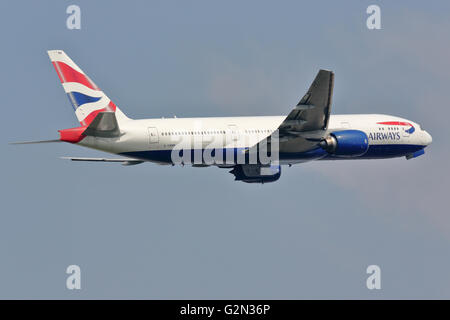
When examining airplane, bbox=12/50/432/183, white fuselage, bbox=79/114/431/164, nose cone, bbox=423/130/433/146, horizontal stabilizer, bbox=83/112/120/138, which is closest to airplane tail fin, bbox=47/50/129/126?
airplane, bbox=12/50/432/183

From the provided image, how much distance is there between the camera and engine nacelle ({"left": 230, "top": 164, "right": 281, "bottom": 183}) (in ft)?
240

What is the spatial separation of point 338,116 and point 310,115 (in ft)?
26.7

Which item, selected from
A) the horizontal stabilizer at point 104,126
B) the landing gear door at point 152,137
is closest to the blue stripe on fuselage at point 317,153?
the landing gear door at point 152,137

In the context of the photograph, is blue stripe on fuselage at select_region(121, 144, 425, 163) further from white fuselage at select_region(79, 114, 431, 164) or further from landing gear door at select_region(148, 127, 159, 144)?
landing gear door at select_region(148, 127, 159, 144)

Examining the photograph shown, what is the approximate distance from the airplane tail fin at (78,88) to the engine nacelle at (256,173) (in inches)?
403

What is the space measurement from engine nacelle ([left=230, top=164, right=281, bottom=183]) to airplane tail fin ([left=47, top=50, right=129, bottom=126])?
33.6 feet

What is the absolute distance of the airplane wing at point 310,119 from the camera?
62.4 metres

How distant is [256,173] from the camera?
73.2 meters

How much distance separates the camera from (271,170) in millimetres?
73438

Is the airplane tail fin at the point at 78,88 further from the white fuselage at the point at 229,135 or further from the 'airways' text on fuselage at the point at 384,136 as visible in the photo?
the 'airways' text on fuselage at the point at 384,136

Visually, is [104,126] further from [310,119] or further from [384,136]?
[384,136]

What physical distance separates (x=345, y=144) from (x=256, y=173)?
8089 millimetres

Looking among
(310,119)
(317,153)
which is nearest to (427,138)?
(317,153)

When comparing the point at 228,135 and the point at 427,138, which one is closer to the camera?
the point at 228,135
